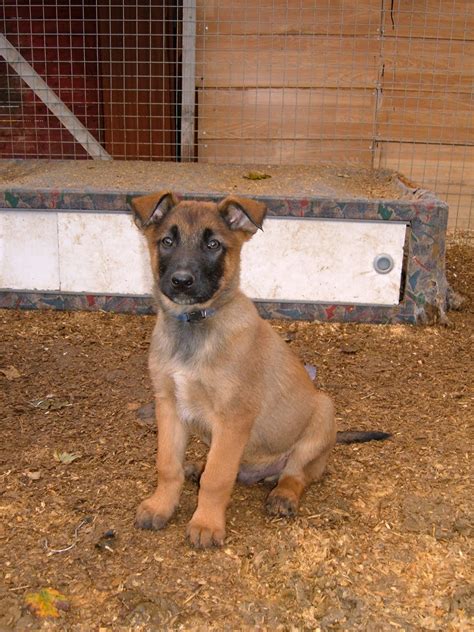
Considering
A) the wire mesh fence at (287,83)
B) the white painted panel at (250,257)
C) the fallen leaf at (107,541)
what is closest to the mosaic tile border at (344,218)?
the white painted panel at (250,257)

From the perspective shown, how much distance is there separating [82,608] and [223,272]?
5.30 feet

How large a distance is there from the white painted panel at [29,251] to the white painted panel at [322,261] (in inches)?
65.3

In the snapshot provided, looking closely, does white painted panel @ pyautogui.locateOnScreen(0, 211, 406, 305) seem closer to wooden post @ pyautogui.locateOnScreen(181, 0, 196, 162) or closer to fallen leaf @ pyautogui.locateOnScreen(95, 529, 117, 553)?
wooden post @ pyautogui.locateOnScreen(181, 0, 196, 162)

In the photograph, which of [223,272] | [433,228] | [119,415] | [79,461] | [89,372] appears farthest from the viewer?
[433,228]

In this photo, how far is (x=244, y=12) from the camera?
848 centimetres

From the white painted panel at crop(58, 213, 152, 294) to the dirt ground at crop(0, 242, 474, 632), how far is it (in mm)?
936

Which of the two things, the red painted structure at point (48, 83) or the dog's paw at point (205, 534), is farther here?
the red painted structure at point (48, 83)

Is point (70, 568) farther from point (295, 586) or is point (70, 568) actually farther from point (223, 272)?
point (223, 272)

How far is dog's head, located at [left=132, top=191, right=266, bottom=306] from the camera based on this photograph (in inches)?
141

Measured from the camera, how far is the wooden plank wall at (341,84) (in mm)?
8516

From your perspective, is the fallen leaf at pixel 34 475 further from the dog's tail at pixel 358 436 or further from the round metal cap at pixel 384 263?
the round metal cap at pixel 384 263

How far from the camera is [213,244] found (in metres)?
3.73

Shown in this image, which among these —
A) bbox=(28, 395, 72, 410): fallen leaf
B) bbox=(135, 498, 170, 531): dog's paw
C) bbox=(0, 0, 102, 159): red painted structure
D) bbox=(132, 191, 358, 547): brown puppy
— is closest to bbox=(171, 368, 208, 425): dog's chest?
bbox=(132, 191, 358, 547): brown puppy

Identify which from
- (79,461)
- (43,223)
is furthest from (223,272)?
(43,223)
